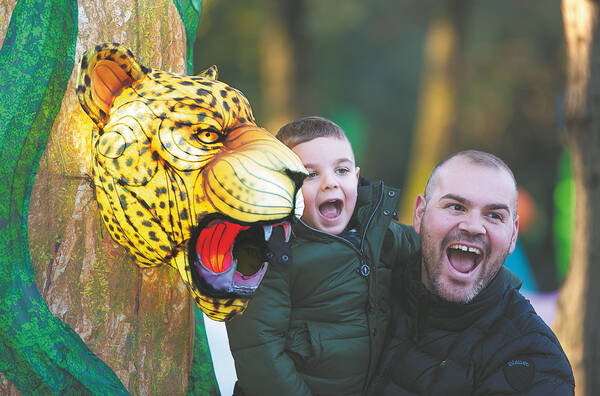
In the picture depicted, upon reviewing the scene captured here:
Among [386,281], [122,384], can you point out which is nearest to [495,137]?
[386,281]

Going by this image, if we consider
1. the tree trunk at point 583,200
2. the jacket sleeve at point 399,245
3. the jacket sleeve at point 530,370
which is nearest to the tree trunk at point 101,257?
the jacket sleeve at point 399,245

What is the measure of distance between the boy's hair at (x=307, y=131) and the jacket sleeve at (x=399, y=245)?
408 millimetres

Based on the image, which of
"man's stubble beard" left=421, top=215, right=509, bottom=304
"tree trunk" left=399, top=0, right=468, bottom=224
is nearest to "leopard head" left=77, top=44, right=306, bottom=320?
"man's stubble beard" left=421, top=215, right=509, bottom=304

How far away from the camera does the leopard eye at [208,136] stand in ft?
4.95

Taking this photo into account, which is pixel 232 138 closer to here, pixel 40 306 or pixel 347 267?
pixel 40 306

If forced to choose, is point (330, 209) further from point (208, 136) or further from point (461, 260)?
point (208, 136)

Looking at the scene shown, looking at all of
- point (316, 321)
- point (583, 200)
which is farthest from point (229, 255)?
point (583, 200)

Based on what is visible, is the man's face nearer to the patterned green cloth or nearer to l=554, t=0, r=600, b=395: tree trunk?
the patterned green cloth

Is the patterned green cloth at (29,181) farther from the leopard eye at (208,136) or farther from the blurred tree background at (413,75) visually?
the blurred tree background at (413,75)

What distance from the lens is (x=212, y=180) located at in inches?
57.1

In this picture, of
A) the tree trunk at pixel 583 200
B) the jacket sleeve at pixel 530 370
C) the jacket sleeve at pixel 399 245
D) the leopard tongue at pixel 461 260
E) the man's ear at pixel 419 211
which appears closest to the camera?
the jacket sleeve at pixel 530 370

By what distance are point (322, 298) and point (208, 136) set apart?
0.74 m

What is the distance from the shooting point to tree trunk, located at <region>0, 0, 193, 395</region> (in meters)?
1.53

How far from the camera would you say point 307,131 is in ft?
6.99
